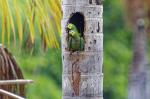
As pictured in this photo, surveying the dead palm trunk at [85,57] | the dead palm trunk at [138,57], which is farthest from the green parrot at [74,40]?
the dead palm trunk at [138,57]

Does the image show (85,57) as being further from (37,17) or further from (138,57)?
(37,17)

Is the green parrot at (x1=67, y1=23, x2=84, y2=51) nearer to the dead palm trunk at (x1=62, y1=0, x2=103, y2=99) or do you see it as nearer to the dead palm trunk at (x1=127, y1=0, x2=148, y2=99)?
the dead palm trunk at (x1=62, y1=0, x2=103, y2=99)

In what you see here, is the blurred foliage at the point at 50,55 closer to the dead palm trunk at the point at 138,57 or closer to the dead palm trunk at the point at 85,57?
the dead palm trunk at the point at 85,57

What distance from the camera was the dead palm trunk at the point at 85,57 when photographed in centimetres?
608

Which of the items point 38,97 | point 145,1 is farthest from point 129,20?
point 38,97

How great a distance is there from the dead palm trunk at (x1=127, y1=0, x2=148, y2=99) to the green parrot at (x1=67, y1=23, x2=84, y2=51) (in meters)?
0.36

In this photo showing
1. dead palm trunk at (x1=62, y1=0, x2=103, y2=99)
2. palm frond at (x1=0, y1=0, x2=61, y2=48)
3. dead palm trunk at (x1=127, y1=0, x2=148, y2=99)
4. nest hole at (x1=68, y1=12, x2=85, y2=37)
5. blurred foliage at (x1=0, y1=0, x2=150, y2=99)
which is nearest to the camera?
dead palm trunk at (x1=127, y1=0, x2=148, y2=99)

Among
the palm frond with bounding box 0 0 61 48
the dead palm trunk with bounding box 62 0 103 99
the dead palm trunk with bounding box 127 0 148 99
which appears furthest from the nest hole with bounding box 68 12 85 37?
→ the palm frond with bounding box 0 0 61 48

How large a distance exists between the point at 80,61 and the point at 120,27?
1865cm

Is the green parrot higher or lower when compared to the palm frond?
lower

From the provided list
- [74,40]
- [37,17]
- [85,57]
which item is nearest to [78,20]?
[74,40]

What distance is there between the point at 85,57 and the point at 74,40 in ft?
0.64

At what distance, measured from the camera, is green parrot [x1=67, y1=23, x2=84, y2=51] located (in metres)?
6.21

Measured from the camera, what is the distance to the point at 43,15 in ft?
22.4
